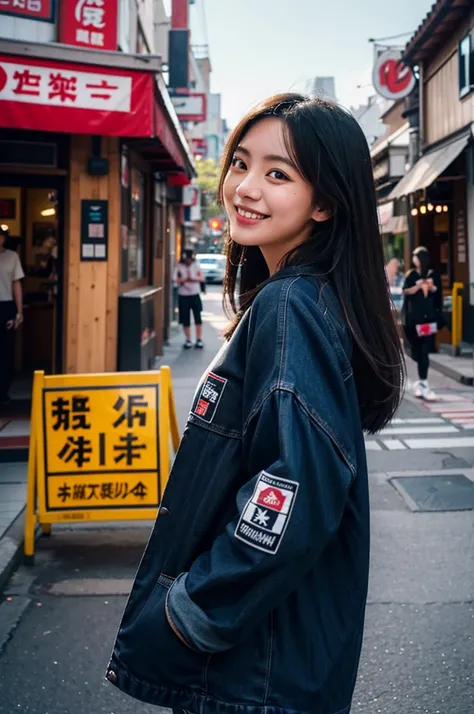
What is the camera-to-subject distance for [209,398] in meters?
1.64

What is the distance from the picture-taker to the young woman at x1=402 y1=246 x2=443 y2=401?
34.3 feet

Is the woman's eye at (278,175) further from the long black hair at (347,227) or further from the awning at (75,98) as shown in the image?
the awning at (75,98)

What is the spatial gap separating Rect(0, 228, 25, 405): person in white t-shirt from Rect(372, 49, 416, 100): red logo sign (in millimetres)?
12684

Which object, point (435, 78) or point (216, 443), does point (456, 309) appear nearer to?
point (435, 78)

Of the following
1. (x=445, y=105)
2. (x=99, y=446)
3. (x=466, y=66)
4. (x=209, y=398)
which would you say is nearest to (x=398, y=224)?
(x=445, y=105)

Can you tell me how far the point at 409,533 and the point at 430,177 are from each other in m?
10.5

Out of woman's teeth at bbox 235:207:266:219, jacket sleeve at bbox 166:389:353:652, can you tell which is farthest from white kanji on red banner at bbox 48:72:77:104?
jacket sleeve at bbox 166:389:353:652

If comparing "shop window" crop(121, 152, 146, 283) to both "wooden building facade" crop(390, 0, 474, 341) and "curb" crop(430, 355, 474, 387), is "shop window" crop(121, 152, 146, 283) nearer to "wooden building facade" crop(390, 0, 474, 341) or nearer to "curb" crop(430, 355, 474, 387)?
"curb" crop(430, 355, 474, 387)

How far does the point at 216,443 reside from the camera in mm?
1617

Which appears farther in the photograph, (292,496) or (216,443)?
(216,443)

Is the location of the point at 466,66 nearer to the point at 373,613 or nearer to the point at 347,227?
the point at 373,613

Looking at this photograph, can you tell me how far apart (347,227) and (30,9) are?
7897 mm

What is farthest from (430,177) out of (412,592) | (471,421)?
(412,592)

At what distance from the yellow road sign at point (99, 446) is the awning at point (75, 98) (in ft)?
10.6
